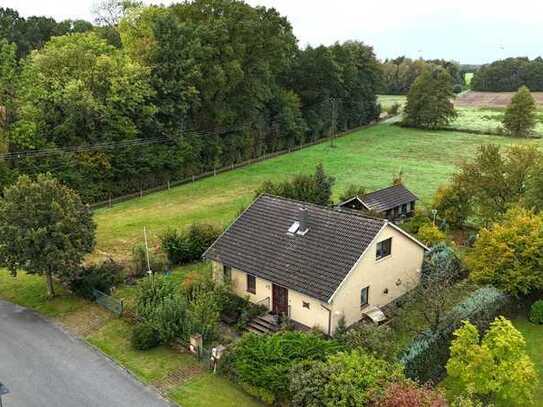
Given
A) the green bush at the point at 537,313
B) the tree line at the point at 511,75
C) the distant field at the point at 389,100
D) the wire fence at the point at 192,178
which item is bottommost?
the green bush at the point at 537,313

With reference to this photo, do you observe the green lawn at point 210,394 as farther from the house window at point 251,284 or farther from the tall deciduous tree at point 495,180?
the tall deciduous tree at point 495,180

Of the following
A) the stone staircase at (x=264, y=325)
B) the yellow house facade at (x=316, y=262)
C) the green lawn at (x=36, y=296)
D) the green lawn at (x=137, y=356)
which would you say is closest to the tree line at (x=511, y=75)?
the yellow house facade at (x=316, y=262)

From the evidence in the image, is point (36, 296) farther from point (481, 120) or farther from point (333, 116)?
point (481, 120)

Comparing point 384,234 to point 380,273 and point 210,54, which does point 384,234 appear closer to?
point 380,273

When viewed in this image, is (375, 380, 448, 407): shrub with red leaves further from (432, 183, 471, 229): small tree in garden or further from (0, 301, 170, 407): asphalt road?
(432, 183, 471, 229): small tree in garden

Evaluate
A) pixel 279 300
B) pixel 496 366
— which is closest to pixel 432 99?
pixel 279 300
